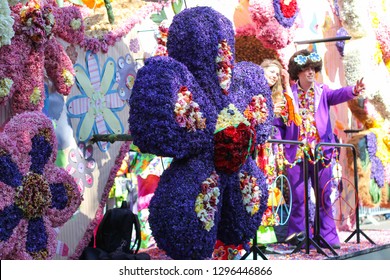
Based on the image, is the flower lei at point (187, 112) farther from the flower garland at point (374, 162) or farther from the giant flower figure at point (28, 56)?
the flower garland at point (374, 162)

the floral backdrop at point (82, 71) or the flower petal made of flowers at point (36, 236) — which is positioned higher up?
the floral backdrop at point (82, 71)

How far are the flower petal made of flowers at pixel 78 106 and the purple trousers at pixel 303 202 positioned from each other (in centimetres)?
221

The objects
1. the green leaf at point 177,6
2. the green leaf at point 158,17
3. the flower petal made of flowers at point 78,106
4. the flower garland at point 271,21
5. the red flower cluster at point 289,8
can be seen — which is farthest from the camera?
the red flower cluster at point 289,8

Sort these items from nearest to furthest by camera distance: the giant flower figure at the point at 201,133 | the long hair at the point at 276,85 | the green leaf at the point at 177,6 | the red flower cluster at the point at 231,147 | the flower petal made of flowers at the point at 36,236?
the flower petal made of flowers at the point at 36,236 < the giant flower figure at the point at 201,133 < the red flower cluster at the point at 231,147 < the green leaf at the point at 177,6 < the long hair at the point at 276,85

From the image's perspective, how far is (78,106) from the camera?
5164mm

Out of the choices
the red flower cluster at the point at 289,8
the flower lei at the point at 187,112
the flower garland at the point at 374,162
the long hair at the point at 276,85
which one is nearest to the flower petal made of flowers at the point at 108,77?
the flower lei at the point at 187,112

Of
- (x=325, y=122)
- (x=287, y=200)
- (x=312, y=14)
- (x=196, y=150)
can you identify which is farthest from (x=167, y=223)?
(x=312, y=14)

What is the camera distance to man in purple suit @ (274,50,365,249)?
671 cm

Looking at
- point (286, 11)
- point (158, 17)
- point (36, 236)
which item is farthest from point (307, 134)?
point (36, 236)

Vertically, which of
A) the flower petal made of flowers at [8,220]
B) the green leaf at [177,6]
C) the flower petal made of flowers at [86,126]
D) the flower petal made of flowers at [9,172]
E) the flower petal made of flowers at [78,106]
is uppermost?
the green leaf at [177,6]

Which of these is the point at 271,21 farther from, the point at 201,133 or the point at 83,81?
the point at 201,133

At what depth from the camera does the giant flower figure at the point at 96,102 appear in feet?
17.0

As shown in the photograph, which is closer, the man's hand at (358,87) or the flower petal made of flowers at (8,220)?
the flower petal made of flowers at (8,220)

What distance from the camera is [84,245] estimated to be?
5070 mm
